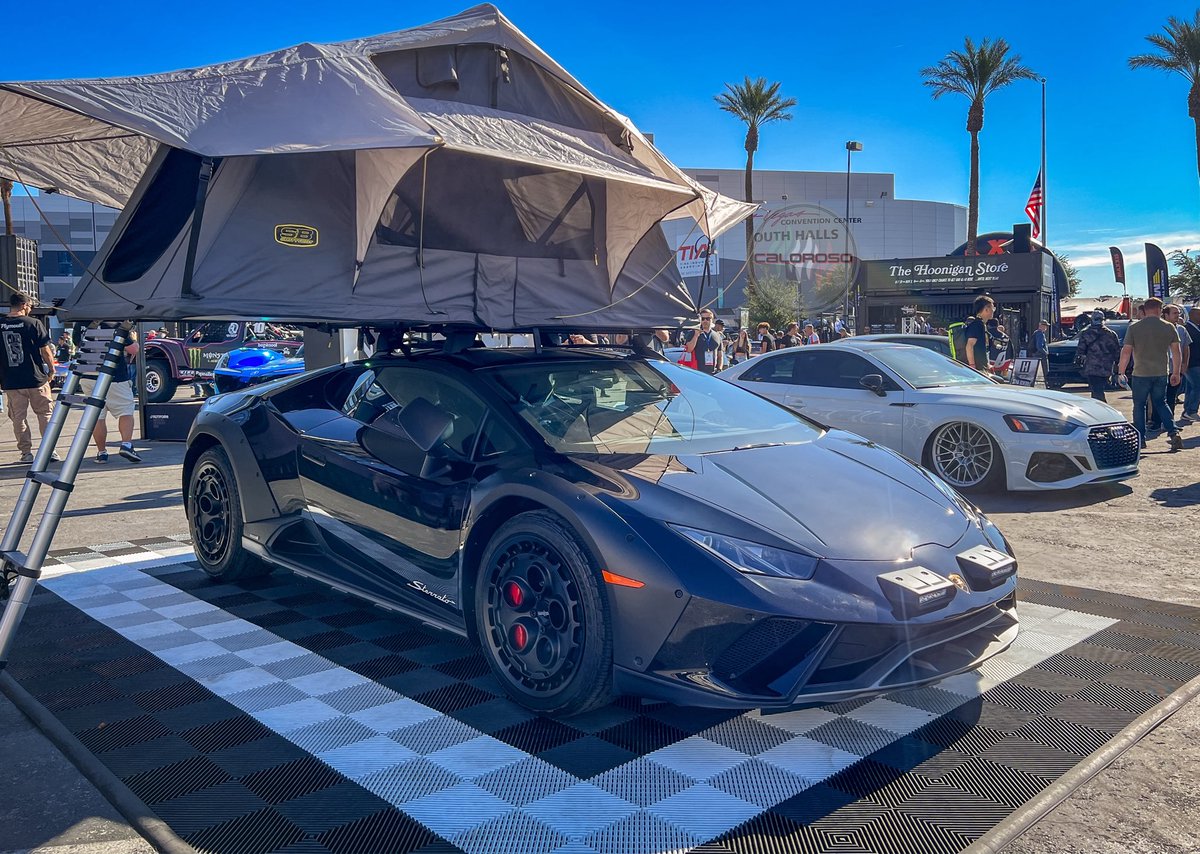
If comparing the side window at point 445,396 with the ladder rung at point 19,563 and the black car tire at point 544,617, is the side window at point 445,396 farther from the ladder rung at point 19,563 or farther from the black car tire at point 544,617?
the ladder rung at point 19,563

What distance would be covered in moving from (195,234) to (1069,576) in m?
5.00

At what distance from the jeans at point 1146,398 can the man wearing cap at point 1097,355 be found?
211 centimetres

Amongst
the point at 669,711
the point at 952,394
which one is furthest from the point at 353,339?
the point at 669,711

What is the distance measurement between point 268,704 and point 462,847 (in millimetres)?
1371

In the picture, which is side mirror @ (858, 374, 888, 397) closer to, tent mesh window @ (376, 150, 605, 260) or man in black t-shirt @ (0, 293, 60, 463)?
tent mesh window @ (376, 150, 605, 260)

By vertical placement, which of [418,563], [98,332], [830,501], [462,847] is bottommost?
[462,847]

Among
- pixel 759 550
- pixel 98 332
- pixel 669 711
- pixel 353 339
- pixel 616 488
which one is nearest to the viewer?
pixel 759 550

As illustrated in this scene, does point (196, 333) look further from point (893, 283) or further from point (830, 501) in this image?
point (893, 283)

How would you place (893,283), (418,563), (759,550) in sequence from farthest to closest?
(893,283) < (418,563) < (759,550)

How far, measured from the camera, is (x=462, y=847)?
8.61 ft

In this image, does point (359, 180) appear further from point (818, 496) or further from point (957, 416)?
point (957, 416)

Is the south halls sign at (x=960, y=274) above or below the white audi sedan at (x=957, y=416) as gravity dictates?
above

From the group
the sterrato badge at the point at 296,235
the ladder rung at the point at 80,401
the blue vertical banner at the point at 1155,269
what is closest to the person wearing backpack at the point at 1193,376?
the sterrato badge at the point at 296,235

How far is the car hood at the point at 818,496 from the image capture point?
3.24 meters
